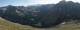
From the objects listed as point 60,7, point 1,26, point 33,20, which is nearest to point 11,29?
point 1,26

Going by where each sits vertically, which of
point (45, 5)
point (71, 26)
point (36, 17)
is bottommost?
point (71, 26)

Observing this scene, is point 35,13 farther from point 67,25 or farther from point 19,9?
point 67,25

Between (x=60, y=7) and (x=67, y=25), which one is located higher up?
(x=60, y=7)

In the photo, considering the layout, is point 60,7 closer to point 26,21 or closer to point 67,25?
point 67,25

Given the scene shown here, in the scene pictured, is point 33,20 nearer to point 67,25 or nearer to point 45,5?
point 45,5

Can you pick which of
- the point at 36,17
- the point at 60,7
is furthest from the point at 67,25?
the point at 36,17

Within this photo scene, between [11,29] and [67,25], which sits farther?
[67,25]

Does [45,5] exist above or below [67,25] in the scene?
above

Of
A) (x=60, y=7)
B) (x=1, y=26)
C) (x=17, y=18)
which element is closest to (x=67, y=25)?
(x=60, y=7)
